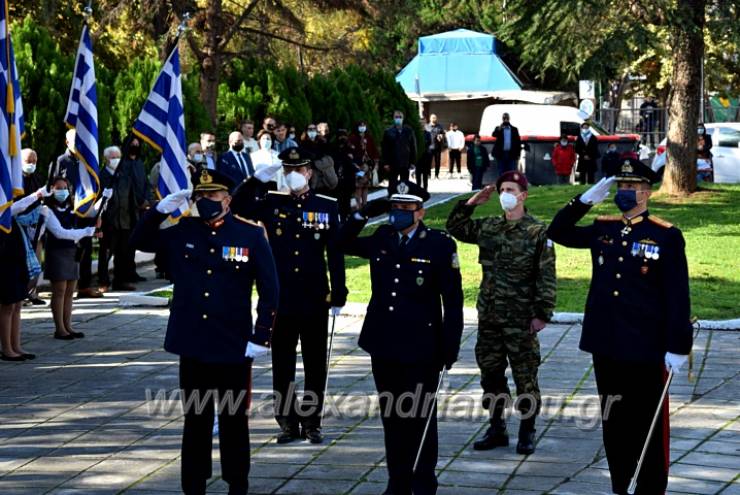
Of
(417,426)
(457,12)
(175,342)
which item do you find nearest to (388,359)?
(417,426)

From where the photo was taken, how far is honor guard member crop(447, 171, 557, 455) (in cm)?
917

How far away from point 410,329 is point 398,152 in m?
20.1

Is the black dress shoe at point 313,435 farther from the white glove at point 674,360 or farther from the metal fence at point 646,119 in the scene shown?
the metal fence at point 646,119

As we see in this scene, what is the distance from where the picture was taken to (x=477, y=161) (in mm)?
32344

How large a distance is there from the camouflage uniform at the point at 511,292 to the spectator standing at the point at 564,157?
24.0 meters

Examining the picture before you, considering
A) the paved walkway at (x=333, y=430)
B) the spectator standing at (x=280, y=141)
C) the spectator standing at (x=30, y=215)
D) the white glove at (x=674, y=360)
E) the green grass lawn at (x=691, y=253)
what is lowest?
the paved walkway at (x=333, y=430)

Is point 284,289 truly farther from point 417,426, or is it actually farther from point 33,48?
point 33,48

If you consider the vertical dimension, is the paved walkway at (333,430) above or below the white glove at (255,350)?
below

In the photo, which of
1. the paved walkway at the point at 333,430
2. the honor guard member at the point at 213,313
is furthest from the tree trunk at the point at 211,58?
the honor guard member at the point at 213,313

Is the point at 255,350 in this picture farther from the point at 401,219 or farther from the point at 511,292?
the point at 511,292

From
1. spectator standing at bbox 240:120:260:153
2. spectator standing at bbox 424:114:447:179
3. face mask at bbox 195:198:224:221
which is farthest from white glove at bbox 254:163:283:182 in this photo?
spectator standing at bbox 424:114:447:179

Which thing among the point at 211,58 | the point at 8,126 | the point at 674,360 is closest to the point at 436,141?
the point at 211,58

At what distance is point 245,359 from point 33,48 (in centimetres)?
1483

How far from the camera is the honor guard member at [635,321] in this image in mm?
7949
